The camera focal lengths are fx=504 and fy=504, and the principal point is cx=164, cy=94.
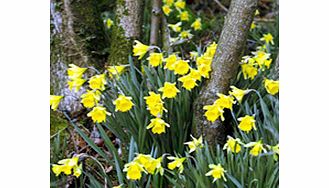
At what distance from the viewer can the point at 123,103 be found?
1940mm

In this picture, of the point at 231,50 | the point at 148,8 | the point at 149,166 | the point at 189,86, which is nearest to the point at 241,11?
the point at 231,50

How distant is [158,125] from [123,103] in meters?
0.16

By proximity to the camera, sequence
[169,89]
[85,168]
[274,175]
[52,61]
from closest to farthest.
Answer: [274,175], [169,89], [85,168], [52,61]

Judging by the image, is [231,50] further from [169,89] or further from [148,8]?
[148,8]

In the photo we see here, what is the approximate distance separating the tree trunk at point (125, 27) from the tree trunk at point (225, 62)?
60cm

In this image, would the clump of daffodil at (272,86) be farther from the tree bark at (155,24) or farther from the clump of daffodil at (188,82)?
the tree bark at (155,24)

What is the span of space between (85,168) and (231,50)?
0.78 m

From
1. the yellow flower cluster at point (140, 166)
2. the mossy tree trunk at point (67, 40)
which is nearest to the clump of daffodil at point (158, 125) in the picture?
the yellow flower cluster at point (140, 166)

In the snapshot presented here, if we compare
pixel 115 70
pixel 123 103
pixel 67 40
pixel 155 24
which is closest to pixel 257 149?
pixel 123 103

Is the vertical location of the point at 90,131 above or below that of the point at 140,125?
below

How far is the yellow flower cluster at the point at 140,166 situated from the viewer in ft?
5.80

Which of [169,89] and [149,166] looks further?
[169,89]
